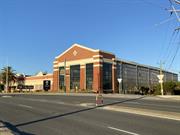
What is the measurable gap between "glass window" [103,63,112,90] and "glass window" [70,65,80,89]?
806 centimetres

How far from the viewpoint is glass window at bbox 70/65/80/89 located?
79637 millimetres

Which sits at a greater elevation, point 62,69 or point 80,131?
point 62,69

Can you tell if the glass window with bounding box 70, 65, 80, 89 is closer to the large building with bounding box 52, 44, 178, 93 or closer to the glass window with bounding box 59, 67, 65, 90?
the large building with bounding box 52, 44, 178, 93

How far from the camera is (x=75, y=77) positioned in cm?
8044

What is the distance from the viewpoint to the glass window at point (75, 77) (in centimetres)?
7964

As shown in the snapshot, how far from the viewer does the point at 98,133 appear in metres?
10.6

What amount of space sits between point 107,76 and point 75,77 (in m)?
9.74

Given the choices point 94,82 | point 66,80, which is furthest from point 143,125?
point 66,80

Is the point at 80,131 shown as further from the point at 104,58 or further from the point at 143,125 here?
the point at 104,58

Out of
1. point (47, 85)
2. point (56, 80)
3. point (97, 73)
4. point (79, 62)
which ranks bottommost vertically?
point (47, 85)

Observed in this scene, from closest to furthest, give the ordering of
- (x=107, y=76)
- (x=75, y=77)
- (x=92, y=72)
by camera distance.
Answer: (x=92, y=72) < (x=107, y=76) < (x=75, y=77)

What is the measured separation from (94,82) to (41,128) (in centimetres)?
6296

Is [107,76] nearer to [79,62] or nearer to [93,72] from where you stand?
[93,72]

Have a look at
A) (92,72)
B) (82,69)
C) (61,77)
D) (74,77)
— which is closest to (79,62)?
(82,69)
